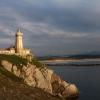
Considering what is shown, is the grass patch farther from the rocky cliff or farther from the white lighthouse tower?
the white lighthouse tower

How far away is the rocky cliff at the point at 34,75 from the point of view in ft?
243

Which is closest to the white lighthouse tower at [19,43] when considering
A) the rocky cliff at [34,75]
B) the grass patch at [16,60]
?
the rocky cliff at [34,75]

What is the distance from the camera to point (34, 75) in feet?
261

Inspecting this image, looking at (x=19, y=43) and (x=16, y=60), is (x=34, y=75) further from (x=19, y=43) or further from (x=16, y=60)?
(x=19, y=43)

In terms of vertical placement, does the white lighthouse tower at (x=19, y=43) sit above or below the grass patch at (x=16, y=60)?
above

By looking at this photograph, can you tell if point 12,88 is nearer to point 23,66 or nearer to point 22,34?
point 23,66

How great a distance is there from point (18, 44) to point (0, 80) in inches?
1737

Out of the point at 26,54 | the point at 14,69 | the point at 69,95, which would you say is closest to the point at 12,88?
the point at 14,69

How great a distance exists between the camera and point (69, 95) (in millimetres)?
82938

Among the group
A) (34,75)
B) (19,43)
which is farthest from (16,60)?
(19,43)

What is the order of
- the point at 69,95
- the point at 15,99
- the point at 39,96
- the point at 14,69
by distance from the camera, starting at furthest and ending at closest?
the point at 69,95
the point at 14,69
the point at 39,96
the point at 15,99

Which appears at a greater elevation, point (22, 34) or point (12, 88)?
point (22, 34)

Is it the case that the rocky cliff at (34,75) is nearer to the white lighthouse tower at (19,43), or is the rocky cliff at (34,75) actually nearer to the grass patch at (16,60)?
the grass patch at (16,60)

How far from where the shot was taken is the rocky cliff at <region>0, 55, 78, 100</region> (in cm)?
7394
